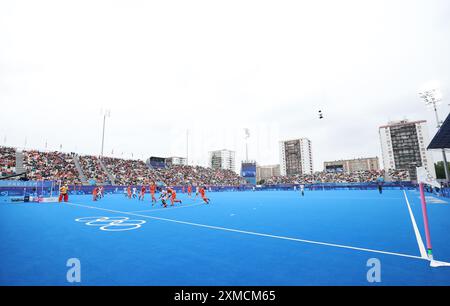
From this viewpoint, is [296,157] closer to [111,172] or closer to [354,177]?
[354,177]

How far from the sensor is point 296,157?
166 m

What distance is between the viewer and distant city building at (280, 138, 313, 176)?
16375 cm

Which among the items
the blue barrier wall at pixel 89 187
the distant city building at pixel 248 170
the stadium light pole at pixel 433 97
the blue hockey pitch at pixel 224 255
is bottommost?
the blue hockey pitch at pixel 224 255

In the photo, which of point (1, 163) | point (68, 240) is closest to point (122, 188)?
point (1, 163)

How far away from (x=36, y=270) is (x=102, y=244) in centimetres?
194

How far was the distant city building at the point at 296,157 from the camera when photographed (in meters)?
164

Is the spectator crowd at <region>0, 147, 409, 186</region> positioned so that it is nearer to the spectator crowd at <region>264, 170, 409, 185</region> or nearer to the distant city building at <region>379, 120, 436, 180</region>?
the spectator crowd at <region>264, 170, 409, 185</region>

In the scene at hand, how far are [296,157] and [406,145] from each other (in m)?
66.3

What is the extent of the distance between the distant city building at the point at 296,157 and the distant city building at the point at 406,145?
170ft

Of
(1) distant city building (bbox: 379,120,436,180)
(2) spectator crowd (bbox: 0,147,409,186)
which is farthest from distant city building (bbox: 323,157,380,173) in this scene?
(2) spectator crowd (bbox: 0,147,409,186)

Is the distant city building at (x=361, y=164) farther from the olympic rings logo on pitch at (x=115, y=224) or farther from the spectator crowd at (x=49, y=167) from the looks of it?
the olympic rings logo on pitch at (x=115, y=224)

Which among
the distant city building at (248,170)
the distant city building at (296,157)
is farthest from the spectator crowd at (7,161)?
the distant city building at (296,157)
